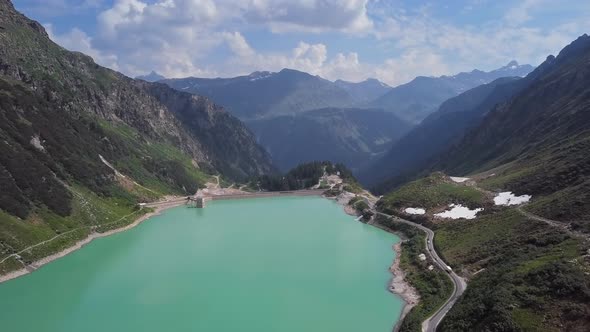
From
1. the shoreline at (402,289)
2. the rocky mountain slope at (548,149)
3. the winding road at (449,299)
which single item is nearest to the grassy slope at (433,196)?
the rocky mountain slope at (548,149)

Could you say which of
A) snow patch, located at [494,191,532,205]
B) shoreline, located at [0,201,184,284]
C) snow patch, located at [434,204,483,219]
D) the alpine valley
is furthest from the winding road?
shoreline, located at [0,201,184,284]

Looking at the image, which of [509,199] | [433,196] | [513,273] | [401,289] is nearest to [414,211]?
[433,196]

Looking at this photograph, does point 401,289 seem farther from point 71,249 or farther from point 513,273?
point 71,249

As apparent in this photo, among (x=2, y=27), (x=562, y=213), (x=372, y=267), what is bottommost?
(x=372, y=267)

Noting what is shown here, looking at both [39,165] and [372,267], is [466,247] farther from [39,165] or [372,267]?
[39,165]

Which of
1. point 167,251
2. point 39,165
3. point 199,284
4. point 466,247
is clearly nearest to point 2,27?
point 39,165
